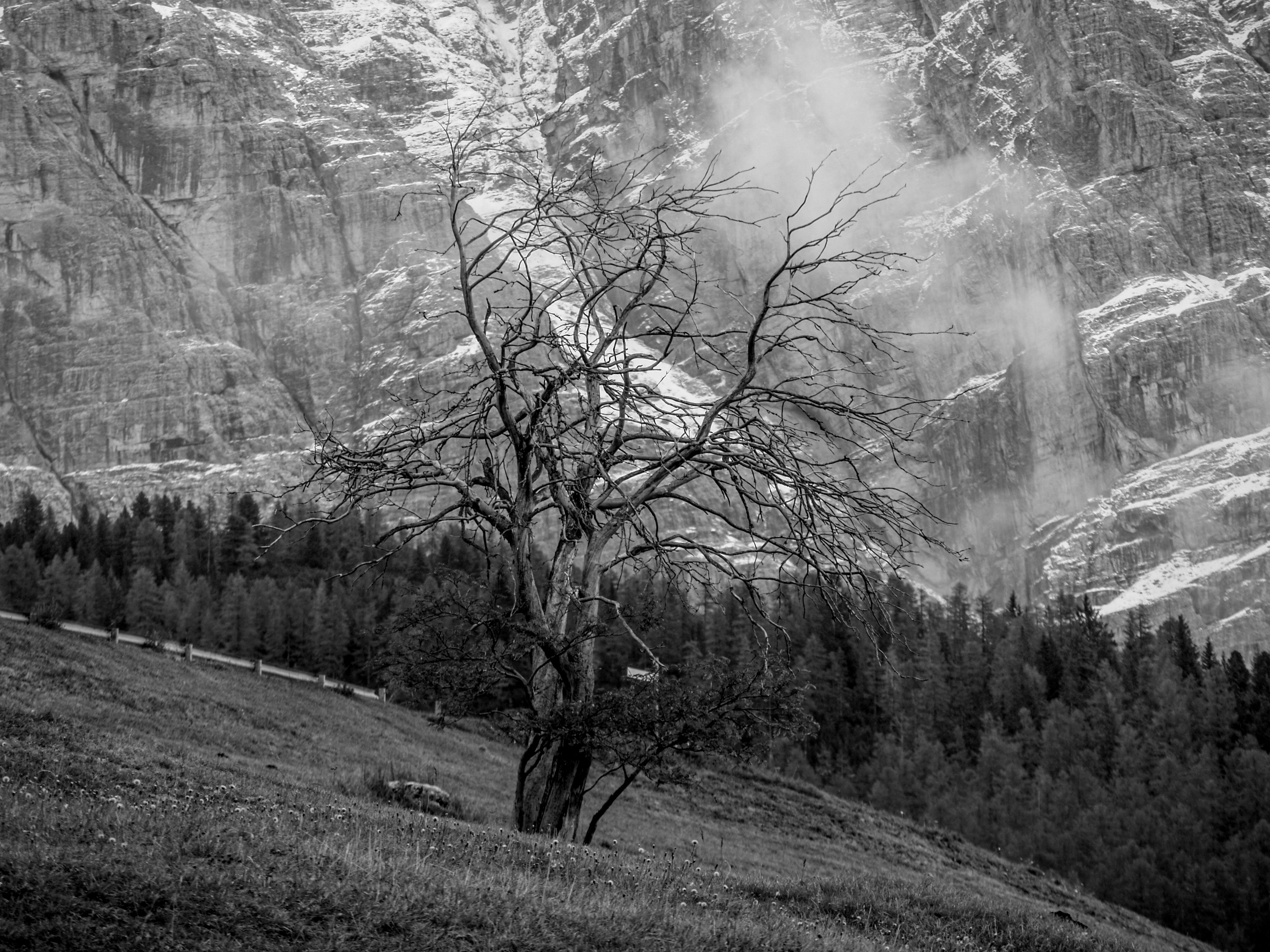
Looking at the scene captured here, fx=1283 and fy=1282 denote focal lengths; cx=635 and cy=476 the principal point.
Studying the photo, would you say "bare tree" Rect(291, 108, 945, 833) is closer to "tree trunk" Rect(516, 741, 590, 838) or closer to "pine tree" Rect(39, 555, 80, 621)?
"tree trunk" Rect(516, 741, 590, 838)

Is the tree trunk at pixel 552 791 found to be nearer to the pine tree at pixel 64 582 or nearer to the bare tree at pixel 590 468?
the bare tree at pixel 590 468

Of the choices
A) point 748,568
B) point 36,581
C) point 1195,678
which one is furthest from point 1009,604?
point 748,568

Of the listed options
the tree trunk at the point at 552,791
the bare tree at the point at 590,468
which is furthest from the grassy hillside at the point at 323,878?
the bare tree at the point at 590,468

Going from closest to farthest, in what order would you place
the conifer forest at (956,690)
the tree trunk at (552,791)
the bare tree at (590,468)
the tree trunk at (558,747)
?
1. the bare tree at (590,468)
2. the tree trunk at (558,747)
3. the tree trunk at (552,791)
4. the conifer forest at (956,690)

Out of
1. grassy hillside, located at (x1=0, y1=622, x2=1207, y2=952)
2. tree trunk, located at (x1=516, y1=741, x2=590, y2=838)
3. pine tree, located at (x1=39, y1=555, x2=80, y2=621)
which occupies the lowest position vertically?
grassy hillside, located at (x1=0, y1=622, x2=1207, y2=952)

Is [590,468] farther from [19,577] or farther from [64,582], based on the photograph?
[19,577]

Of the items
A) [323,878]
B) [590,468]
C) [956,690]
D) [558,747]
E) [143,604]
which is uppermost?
[956,690]

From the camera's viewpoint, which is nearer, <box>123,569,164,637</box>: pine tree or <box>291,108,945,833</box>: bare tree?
<box>291,108,945,833</box>: bare tree

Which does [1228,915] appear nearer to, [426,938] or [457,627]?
[457,627]

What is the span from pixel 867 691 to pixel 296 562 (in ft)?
170

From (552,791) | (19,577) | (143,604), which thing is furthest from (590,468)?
(19,577)

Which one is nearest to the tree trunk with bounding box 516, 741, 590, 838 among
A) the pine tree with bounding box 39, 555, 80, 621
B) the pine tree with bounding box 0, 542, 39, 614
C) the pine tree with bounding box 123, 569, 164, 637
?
the pine tree with bounding box 39, 555, 80, 621

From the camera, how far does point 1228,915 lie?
60.9 metres

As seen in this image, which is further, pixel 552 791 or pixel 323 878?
pixel 552 791
